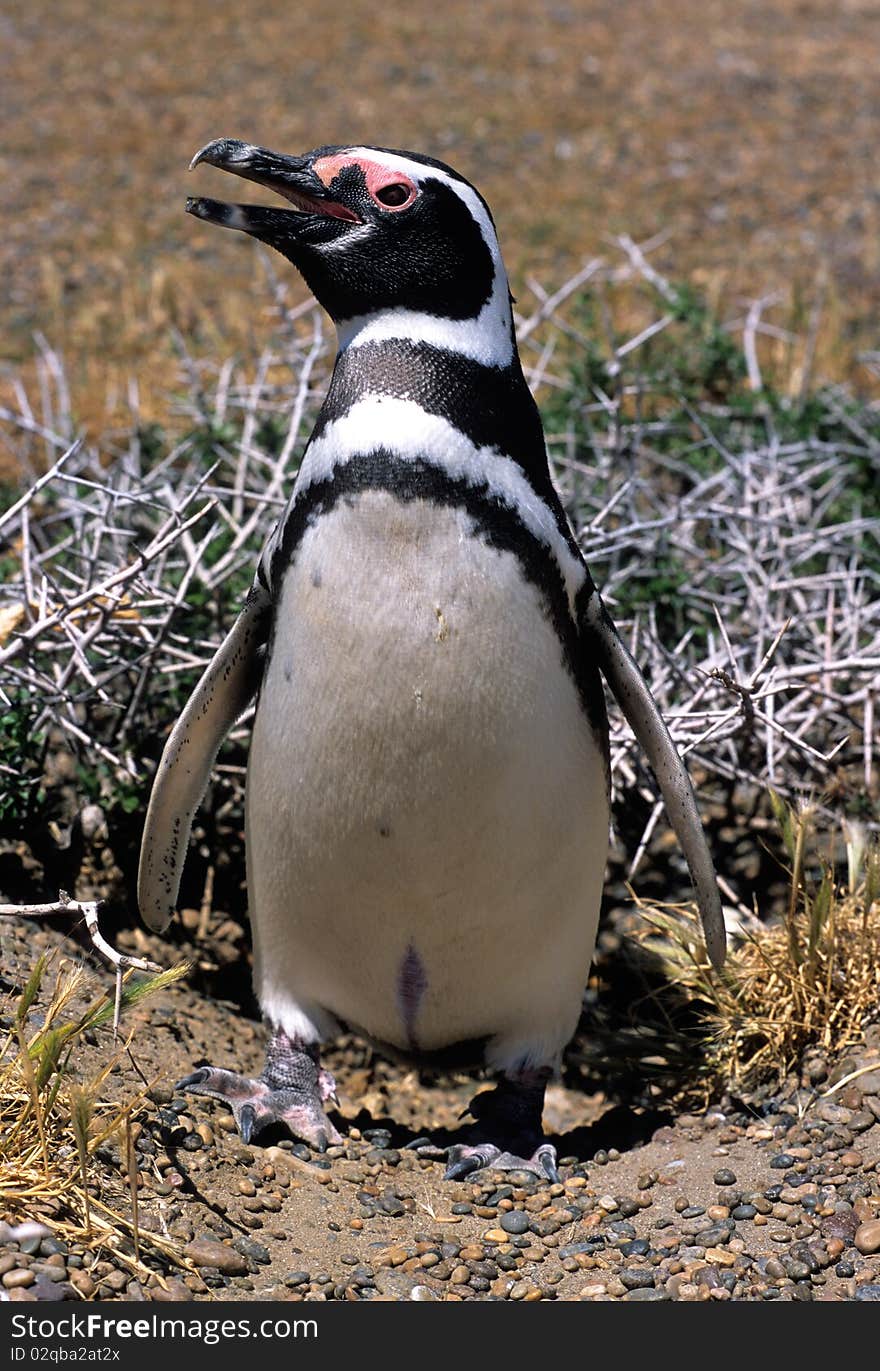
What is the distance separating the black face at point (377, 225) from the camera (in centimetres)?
275

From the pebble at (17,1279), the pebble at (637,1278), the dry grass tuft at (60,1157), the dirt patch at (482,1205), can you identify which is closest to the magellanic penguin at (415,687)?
the dirt patch at (482,1205)

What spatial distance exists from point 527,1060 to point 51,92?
957 cm

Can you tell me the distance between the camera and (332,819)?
289 centimetres

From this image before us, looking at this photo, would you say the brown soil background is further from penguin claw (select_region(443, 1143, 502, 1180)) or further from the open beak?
penguin claw (select_region(443, 1143, 502, 1180))

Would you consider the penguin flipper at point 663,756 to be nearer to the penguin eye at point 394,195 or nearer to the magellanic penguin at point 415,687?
the magellanic penguin at point 415,687

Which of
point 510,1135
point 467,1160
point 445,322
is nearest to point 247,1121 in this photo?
point 467,1160

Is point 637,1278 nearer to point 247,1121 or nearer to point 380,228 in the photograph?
point 247,1121

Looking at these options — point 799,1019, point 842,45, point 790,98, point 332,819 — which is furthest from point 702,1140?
point 842,45

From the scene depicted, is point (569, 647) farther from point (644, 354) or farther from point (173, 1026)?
point (644, 354)

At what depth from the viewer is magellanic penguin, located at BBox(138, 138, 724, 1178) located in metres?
2.72

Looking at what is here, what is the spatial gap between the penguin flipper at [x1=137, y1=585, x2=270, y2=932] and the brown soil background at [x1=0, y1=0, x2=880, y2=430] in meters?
3.01

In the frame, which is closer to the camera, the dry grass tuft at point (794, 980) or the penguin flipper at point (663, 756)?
the penguin flipper at point (663, 756)

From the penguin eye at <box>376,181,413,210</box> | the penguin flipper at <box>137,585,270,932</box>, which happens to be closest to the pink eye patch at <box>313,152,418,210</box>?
the penguin eye at <box>376,181,413,210</box>

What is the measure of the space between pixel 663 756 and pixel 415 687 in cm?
60
